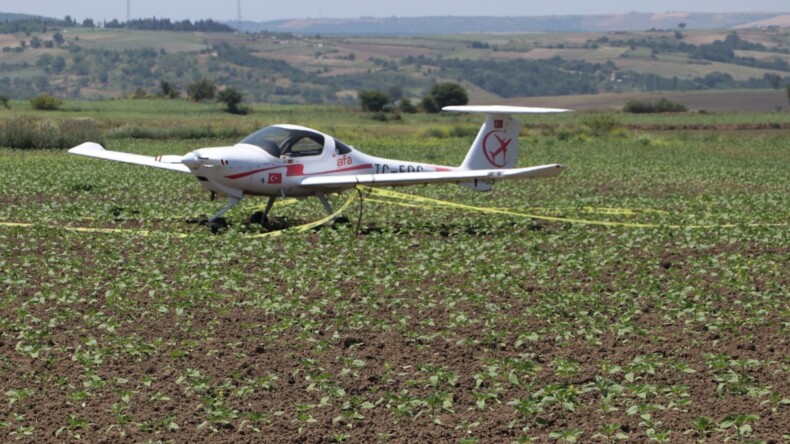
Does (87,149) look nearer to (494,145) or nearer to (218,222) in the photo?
(218,222)

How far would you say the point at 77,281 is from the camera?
46.7 ft

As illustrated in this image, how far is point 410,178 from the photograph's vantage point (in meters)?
20.3

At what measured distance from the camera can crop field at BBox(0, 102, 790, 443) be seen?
353 inches

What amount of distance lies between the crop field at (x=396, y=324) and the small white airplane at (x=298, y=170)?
0.75 m

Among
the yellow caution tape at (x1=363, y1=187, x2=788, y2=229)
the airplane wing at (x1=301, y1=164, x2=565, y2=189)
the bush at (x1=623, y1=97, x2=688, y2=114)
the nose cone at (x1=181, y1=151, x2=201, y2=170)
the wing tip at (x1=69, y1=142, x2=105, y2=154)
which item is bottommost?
the bush at (x1=623, y1=97, x2=688, y2=114)

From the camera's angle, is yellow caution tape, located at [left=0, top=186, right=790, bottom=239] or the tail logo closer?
yellow caution tape, located at [left=0, top=186, right=790, bottom=239]

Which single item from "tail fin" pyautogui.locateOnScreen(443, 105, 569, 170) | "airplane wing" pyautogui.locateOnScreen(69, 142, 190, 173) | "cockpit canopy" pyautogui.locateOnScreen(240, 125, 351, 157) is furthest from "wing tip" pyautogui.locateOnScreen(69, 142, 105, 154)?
"tail fin" pyautogui.locateOnScreen(443, 105, 569, 170)

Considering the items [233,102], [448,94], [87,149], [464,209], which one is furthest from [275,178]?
[448,94]

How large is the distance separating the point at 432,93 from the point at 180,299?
9322 centimetres

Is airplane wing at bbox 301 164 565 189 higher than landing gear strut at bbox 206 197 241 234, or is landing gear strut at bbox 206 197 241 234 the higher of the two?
airplane wing at bbox 301 164 565 189

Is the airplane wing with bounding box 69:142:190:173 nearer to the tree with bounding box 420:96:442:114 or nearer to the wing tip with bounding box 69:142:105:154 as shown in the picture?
the wing tip with bounding box 69:142:105:154

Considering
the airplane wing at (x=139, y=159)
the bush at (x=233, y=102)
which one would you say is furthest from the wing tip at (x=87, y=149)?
the bush at (x=233, y=102)

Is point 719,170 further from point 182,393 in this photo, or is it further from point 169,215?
point 182,393

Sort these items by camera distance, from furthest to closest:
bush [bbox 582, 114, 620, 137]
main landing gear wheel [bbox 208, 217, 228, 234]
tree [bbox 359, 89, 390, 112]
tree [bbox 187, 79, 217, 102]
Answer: tree [bbox 187, 79, 217, 102] < tree [bbox 359, 89, 390, 112] < bush [bbox 582, 114, 620, 137] < main landing gear wheel [bbox 208, 217, 228, 234]
